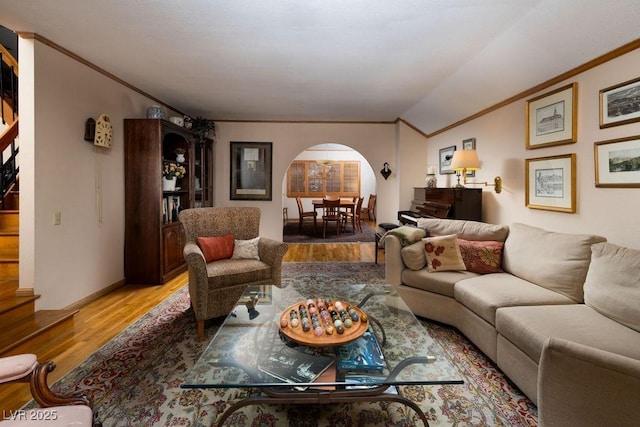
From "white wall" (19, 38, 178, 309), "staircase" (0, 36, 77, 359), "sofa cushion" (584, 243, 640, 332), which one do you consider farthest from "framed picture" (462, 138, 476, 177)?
"staircase" (0, 36, 77, 359)

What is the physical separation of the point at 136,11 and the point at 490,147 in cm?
384

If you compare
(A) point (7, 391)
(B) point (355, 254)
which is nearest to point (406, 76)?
(B) point (355, 254)

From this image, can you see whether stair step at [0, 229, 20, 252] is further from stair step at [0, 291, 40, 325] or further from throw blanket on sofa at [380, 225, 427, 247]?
throw blanket on sofa at [380, 225, 427, 247]

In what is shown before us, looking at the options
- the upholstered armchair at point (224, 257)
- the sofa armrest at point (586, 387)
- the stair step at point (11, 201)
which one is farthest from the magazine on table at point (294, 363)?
the stair step at point (11, 201)

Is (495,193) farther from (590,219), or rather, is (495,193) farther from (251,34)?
(251,34)

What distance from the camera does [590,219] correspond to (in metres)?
2.38

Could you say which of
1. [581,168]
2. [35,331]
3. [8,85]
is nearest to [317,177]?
[8,85]

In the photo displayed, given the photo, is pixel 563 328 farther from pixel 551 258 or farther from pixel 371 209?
Answer: pixel 371 209

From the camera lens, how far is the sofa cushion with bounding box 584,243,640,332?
1664 mm

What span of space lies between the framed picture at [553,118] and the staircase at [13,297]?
4.44m

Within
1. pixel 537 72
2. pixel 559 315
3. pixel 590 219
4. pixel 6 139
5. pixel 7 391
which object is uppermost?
pixel 537 72

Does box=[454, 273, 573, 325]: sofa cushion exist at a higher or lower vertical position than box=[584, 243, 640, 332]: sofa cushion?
lower

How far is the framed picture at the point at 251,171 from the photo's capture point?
580cm

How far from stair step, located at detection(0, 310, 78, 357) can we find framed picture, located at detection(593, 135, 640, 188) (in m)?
4.33
